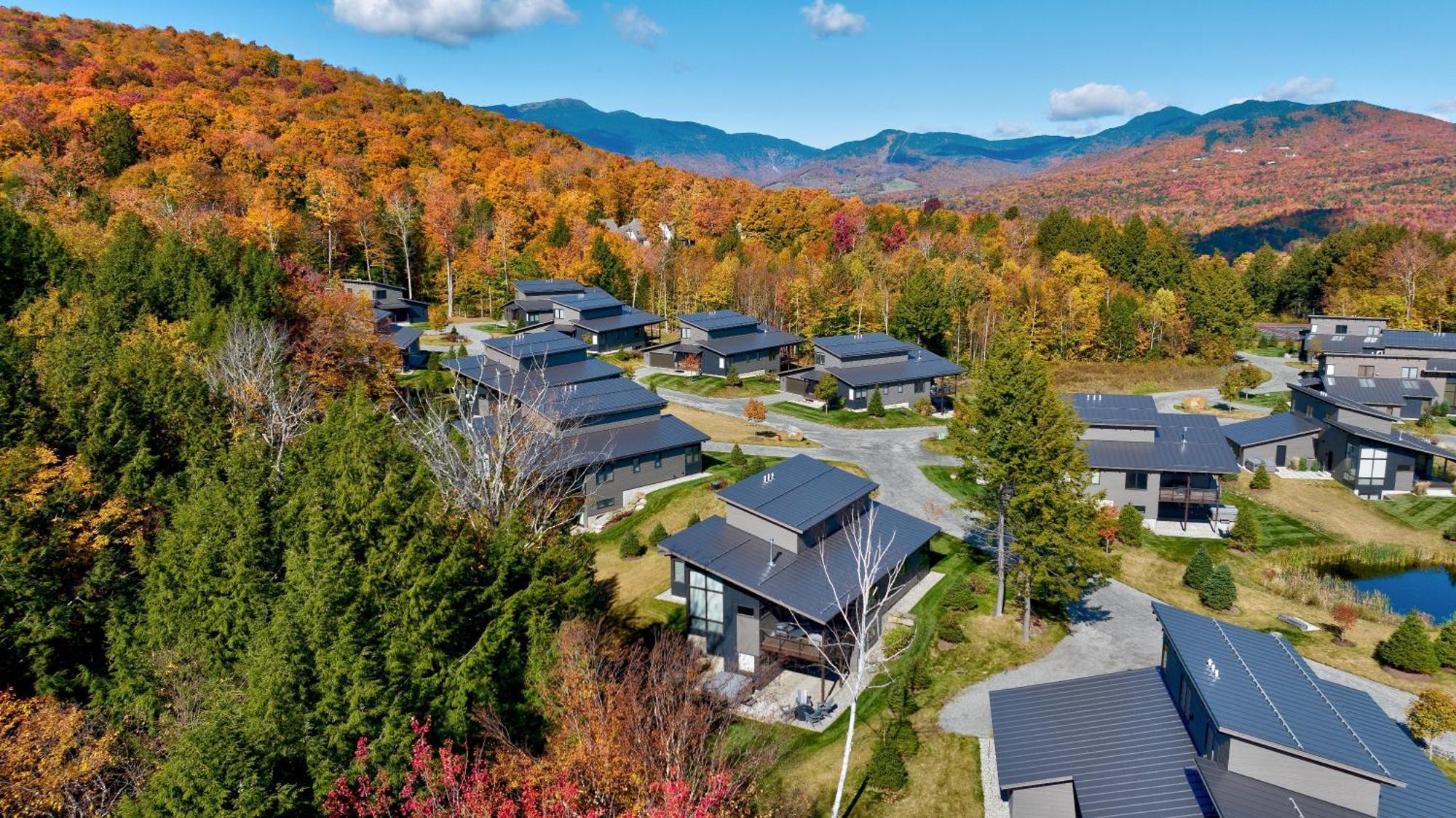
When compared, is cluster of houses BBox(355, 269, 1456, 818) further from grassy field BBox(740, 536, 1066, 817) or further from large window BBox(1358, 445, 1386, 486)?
grassy field BBox(740, 536, 1066, 817)

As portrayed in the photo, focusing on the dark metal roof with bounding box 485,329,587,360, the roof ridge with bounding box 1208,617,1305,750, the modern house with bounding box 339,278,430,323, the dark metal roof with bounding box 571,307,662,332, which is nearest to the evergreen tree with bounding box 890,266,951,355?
the dark metal roof with bounding box 571,307,662,332

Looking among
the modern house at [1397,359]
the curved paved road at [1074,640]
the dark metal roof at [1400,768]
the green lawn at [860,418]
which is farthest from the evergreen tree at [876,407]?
the dark metal roof at [1400,768]

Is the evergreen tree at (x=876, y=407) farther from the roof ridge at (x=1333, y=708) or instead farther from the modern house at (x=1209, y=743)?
the roof ridge at (x=1333, y=708)

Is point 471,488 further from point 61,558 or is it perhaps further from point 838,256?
point 838,256

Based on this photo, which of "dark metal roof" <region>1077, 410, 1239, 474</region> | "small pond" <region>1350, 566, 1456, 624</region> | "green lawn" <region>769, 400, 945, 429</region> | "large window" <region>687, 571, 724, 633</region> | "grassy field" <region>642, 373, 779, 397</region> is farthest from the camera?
"grassy field" <region>642, 373, 779, 397</region>

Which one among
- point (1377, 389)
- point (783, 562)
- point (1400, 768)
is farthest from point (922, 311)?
point (1400, 768)

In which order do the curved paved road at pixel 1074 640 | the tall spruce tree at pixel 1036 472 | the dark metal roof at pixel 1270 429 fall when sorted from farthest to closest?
the dark metal roof at pixel 1270 429 → the tall spruce tree at pixel 1036 472 → the curved paved road at pixel 1074 640

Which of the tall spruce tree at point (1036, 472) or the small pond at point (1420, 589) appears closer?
the tall spruce tree at point (1036, 472)
